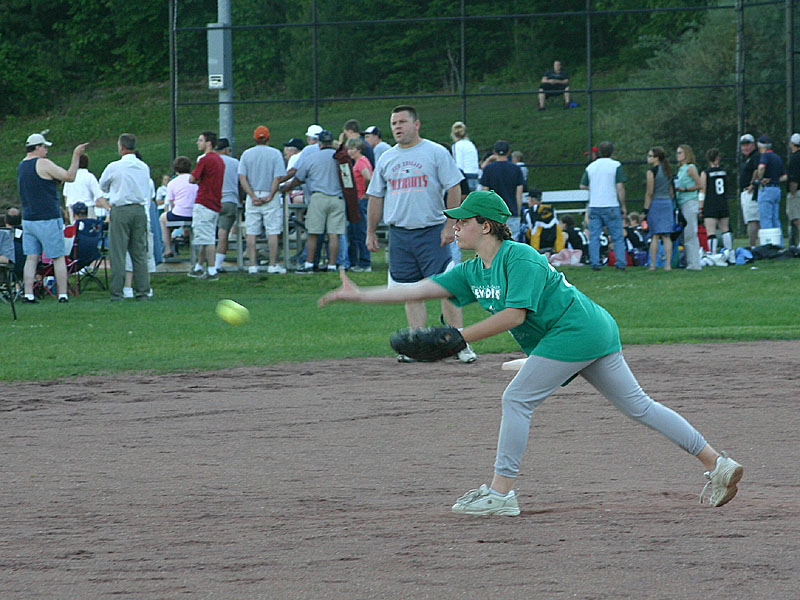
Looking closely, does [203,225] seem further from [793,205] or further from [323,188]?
[793,205]

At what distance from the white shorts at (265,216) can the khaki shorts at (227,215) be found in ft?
0.76

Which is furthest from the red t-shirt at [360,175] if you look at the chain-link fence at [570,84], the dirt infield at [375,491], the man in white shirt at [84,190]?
the chain-link fence at [570,84]

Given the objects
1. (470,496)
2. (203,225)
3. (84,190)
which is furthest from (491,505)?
(84,190)

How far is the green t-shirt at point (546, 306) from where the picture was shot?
5.07 m

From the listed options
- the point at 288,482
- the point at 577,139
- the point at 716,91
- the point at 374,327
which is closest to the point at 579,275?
the point at 374,327

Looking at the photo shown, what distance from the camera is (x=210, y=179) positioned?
16.8 meters

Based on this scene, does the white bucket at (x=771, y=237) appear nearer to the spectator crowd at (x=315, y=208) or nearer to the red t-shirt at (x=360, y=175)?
the spectator crowd at (x=315, y=208)

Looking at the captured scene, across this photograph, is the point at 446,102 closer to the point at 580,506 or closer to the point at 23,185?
the point at 23,185

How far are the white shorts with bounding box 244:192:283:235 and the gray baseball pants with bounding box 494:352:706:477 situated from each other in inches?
491

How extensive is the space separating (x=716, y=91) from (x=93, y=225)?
64.9 ft

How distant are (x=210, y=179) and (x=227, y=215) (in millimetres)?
1161

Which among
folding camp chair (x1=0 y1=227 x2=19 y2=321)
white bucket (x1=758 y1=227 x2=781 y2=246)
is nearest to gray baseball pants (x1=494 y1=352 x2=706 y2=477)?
folding camp chair (x1=0 y1=227 x2=19 y2=321)

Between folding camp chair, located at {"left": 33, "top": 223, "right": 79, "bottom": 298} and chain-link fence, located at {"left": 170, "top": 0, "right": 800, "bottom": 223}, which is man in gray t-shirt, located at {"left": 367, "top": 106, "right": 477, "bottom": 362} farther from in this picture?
chain-link fence, located at {"left": 170, "top": 0, "right": 800, "bottom": 223}

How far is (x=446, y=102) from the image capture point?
117 ft
